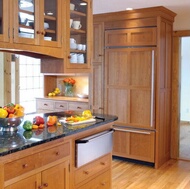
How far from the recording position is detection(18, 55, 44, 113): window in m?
5.75

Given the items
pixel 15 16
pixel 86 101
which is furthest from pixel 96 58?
pixel 15 16

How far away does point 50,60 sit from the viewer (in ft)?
10.2

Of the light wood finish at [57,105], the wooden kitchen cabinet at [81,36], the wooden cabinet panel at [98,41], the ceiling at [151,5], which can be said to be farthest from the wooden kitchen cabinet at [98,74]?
the wooden kitchen cabinet at [81,36]

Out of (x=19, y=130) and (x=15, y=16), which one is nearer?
(x=15, y=16)

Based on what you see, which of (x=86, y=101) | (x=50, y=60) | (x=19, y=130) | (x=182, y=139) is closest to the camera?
(x=19, y=130)

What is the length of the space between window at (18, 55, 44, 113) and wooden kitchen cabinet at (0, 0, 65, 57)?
2999 millimetres

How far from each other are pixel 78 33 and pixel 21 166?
1.68m

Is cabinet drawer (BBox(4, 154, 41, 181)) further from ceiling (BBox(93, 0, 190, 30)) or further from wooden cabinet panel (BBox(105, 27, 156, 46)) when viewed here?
wooden cabinet panel (BBox(105, 27, 156, 46))

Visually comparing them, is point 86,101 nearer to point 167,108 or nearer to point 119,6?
point 167,108

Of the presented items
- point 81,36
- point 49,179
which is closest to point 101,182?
point 49,179

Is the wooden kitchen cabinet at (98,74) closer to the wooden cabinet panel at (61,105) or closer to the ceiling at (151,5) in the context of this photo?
the ceiling at (151,5)

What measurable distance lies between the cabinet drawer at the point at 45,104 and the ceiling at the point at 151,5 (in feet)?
6.36

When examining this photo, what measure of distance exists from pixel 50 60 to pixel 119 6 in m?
1.66

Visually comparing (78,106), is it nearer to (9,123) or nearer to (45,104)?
(45,104)
